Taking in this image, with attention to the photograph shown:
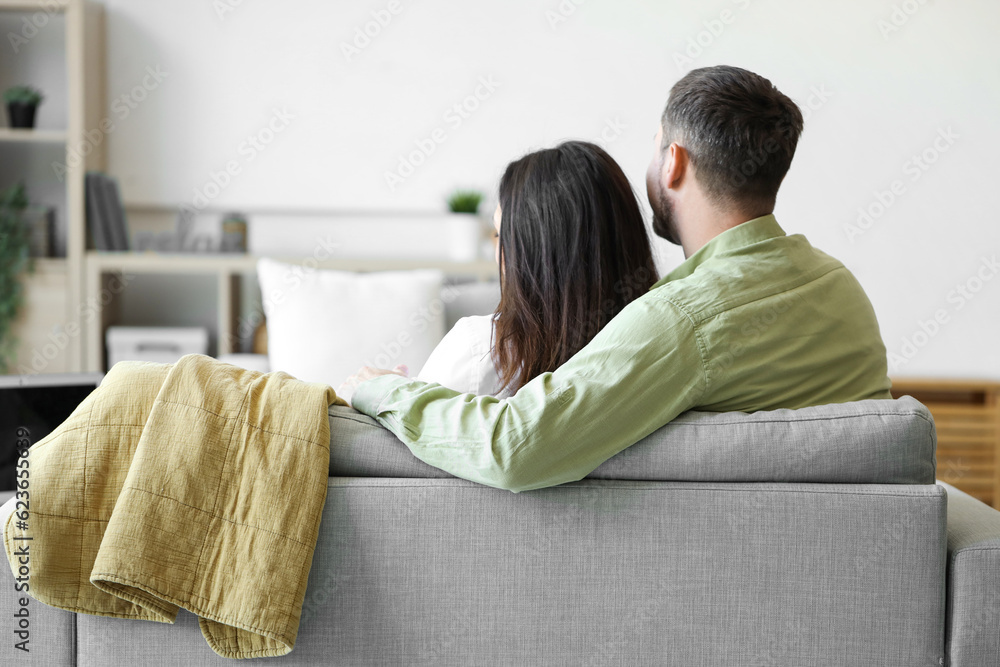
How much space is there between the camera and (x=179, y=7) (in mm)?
3410

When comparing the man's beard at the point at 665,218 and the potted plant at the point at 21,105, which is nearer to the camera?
the man's beard at the point at 665,218

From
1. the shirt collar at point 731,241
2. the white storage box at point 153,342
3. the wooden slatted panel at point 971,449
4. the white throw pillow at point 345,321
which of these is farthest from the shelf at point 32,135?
the wooden slatted panel at point 971,449

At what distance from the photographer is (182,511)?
37.2 inches

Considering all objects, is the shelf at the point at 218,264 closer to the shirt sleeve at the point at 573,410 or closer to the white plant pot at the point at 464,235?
the white plant pot at the point at 464,235

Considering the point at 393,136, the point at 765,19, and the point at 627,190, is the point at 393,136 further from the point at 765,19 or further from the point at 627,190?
the point at 627,190

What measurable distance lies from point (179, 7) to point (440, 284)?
1.71 metres

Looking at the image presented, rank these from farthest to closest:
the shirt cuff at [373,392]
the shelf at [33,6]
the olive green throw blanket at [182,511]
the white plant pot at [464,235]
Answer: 1. the white plant pot at [464,235]
2. the shelf at [33,6]
3. the shirt cuff at [373,392]
4. the olive green throw blanket at [182,511]

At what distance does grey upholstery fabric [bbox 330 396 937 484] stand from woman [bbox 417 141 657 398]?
0.29 m

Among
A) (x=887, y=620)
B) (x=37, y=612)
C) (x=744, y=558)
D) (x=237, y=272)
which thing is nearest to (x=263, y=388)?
(x=37, y=612)

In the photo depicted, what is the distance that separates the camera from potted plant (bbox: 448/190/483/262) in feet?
10.9

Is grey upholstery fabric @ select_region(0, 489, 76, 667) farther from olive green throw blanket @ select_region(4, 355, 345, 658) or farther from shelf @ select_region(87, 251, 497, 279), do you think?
shelf @ select_region(87, 251, 497, 279)

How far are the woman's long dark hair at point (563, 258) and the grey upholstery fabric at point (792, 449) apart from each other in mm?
290

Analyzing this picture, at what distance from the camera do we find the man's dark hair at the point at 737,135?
127 centimetres

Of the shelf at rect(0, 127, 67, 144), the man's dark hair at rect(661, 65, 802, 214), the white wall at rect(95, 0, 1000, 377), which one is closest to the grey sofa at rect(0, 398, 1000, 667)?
the man's dark hair at rect(661, 65, 802, 214)
